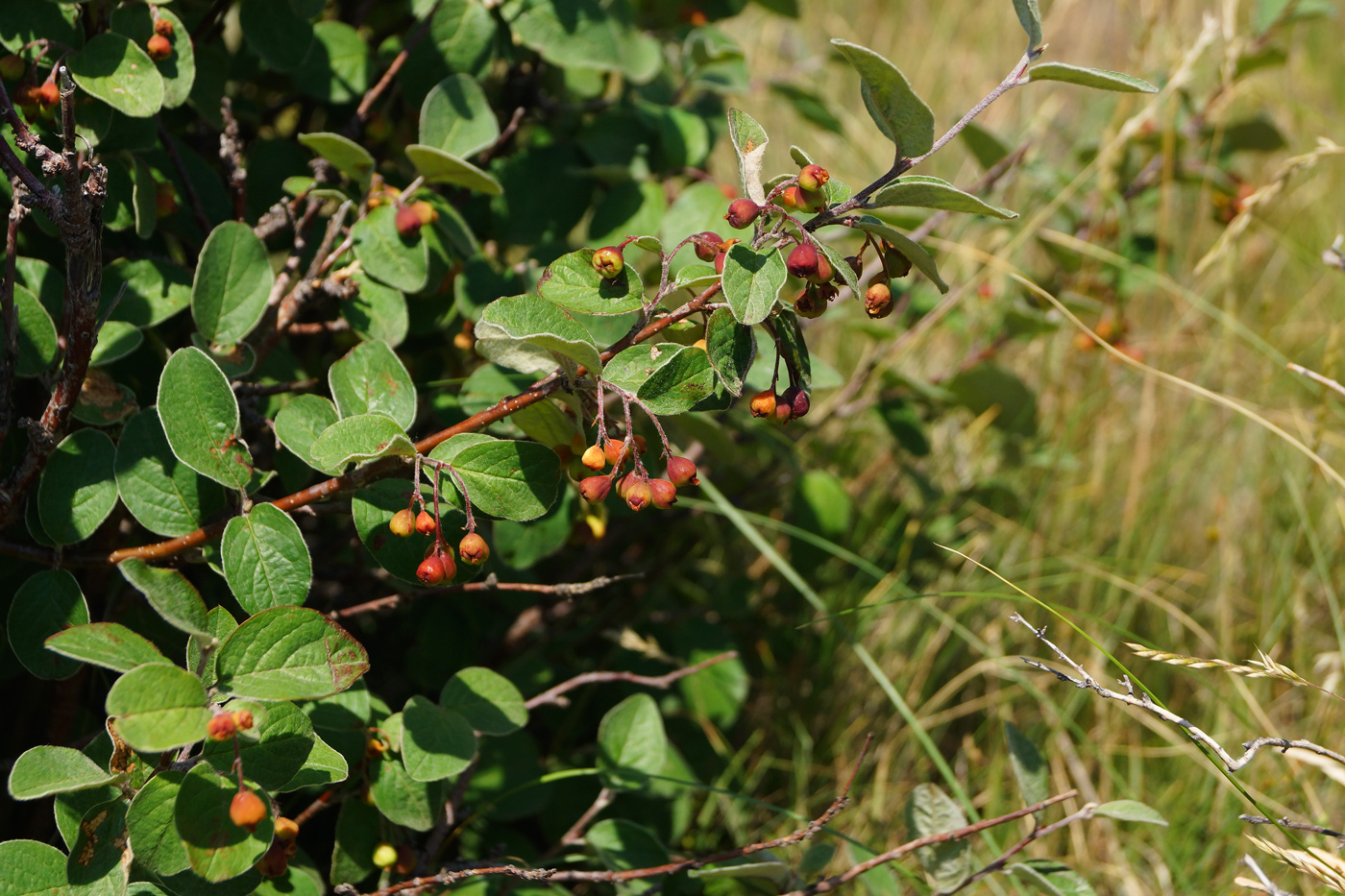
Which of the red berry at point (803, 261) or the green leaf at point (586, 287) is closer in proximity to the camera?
the red berry at point (803, 261)

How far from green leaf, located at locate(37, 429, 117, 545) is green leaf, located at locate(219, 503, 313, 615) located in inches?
7.2

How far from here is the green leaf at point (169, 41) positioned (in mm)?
1247

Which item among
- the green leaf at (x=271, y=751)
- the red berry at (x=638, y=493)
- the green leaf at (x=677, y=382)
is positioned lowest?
the green leaf at (x=271, y=751)

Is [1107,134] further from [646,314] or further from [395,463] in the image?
[395,463]

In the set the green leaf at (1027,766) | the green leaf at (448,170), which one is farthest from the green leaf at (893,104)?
the green leaf at (1027,766)

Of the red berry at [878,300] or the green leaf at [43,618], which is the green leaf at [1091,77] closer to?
the red berry at [878,300]

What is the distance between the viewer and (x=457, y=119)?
56.4 inches

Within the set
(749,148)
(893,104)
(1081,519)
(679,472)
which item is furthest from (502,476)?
(1081,519)

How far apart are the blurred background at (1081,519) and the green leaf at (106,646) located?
108cm

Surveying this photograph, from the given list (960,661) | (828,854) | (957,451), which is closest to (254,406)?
(828,854)

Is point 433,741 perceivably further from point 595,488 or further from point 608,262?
point 608,262

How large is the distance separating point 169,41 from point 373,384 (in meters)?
0.51

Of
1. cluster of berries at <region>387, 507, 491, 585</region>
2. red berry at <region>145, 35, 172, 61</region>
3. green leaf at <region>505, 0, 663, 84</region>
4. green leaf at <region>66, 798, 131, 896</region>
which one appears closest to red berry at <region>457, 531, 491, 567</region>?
cluster of berries at <region>387, 507, 491, 585</region>

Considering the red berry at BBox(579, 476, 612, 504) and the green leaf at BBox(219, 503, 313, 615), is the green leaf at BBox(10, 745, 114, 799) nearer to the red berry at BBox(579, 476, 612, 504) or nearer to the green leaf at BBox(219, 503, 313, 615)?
the green leaf at BBox(219, 503, 313, 615)
